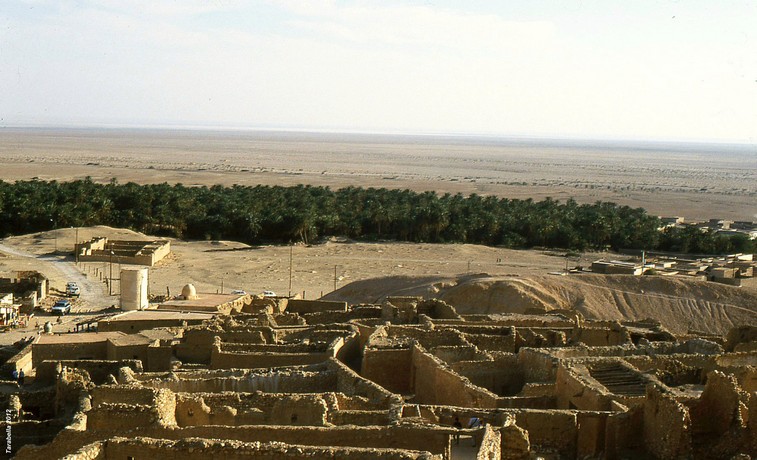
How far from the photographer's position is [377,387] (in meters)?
19.7

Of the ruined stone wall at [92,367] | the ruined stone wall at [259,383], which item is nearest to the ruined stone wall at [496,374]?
the ruined stone wall at [259,383]

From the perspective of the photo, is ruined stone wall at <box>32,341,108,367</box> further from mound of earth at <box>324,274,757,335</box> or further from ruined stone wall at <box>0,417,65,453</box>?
mound of earth at <box>324,274,757,335</box>

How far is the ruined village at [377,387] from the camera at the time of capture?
15.7 meters

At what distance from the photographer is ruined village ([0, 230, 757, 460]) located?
15680 millimetres

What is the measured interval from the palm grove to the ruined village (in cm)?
4117

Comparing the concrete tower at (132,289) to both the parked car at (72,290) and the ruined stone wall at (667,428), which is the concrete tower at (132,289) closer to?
the parked car at (72,290)

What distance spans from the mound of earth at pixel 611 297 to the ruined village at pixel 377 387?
21.7 ft

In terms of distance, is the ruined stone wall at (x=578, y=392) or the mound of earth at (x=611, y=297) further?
the mound of earth at (x=611, y=297)

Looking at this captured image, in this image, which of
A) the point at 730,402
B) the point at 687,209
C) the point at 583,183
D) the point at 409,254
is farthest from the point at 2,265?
the point at 583,183

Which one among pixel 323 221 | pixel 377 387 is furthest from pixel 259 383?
pixel 323 221

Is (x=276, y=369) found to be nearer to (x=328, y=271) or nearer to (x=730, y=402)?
(x=730, y=402)

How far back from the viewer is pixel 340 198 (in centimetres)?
9306

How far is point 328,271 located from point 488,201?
35988mm

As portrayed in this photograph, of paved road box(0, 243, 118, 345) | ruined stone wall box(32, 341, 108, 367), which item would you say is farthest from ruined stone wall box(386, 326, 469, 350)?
paved road box(0, 243, 118, 345)
